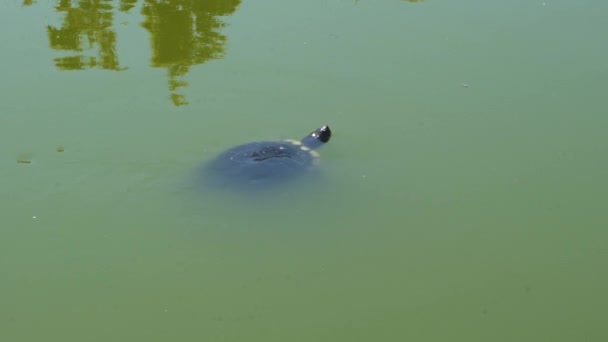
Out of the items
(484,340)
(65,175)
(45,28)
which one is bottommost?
(484,340)

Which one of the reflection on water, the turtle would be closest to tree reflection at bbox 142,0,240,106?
the reflection on water

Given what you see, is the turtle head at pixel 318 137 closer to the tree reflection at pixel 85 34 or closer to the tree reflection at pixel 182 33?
the tree reflection at pixel 182 33

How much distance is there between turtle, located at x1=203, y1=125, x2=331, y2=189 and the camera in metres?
3.44

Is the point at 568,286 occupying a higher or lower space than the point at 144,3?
lower

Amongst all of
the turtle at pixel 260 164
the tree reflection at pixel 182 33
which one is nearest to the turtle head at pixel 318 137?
the turtle at pixel 260 164

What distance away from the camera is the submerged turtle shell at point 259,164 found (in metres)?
3.44

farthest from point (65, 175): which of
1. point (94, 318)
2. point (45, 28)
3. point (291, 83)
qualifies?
point (45, 28)

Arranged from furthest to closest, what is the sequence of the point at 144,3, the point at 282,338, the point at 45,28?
the point at 144,3 → the point at 45,28 → the point at 282,338

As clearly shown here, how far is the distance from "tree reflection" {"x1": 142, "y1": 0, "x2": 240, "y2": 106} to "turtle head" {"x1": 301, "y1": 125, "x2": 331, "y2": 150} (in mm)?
735

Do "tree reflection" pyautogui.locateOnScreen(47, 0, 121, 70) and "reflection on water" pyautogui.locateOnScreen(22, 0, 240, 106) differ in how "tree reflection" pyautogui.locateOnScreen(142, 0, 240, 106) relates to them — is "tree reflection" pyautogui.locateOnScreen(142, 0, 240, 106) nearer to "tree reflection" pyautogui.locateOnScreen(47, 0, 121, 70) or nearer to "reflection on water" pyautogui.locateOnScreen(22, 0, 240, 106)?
"reflection on water" pyautogui.locateOnScreen(22, 0, 240, 106)

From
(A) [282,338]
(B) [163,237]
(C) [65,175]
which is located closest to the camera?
(A) [282,338]

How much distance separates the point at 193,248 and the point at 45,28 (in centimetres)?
230

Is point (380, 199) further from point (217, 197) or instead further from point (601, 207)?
point (601, 207)

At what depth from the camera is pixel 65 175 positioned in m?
3.55
